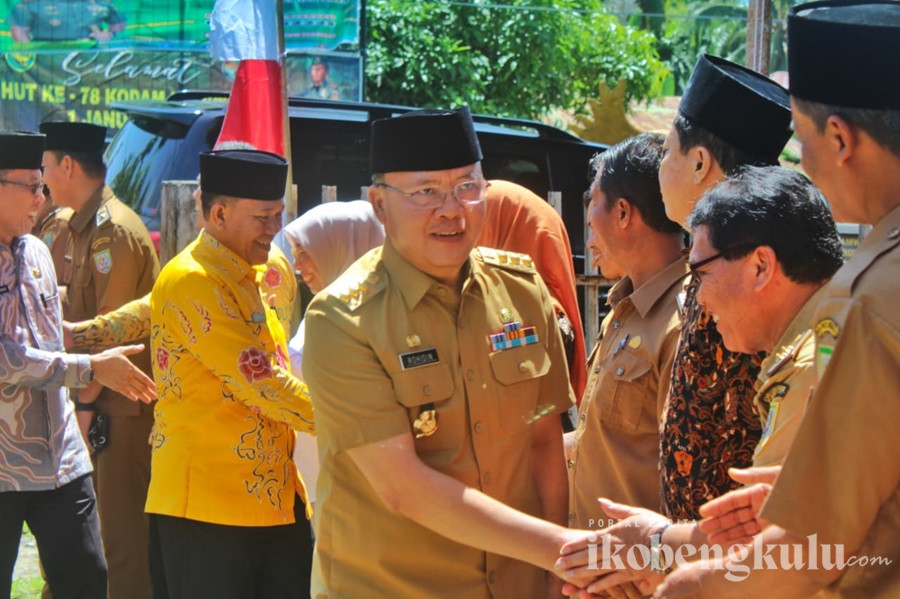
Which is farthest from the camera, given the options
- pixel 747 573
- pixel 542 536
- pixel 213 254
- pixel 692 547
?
pixel 213 254

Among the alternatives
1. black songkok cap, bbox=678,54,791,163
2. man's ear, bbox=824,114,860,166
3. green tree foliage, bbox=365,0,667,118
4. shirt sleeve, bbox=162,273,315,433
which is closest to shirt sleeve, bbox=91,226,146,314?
shirt sleeve, bbox=162,273,315,433

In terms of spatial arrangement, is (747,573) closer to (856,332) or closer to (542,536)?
(856,332)

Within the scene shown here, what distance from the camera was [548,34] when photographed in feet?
50.7

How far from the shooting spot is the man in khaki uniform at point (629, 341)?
290cm

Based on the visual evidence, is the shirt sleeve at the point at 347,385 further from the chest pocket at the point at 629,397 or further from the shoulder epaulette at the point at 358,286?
the chest pocket at the point at 629,397

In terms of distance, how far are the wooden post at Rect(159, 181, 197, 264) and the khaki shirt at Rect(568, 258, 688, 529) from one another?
10.6ft

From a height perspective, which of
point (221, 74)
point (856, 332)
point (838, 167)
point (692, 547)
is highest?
point (838, 167)

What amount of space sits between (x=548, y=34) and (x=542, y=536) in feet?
44.8

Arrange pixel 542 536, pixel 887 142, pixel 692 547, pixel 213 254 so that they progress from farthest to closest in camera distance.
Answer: pixel 213 254, pixel 542 536, pixel 692 547, pixel 887 142

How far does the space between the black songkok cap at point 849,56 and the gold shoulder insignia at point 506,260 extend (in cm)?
117

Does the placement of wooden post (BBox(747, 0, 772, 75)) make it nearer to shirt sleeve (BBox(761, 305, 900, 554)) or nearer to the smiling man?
the smiling man

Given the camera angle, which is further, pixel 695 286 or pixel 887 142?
pixel 695 286

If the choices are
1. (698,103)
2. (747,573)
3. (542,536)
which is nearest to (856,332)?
(747,573)

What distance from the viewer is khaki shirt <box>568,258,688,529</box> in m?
2.90
